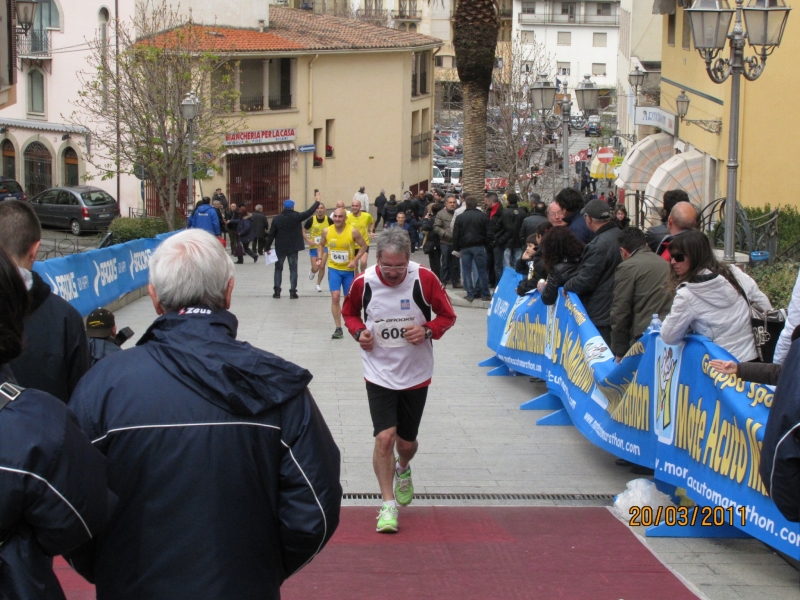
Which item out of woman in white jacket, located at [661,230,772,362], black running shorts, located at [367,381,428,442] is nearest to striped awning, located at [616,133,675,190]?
woman in white jacket, located at [661,230,772,362]

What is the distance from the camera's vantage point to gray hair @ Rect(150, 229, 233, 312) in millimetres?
3078

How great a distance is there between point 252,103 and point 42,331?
40.5m

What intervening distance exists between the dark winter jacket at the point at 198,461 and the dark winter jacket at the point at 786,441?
1362 mm

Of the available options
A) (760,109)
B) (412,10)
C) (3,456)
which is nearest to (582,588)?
(3,456)

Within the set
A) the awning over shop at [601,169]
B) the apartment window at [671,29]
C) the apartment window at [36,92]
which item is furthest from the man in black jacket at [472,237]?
the apartment window at [36,92]

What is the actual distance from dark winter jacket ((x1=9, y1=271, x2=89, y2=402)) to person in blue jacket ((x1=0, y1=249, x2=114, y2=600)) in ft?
5.50

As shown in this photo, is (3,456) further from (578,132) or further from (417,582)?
(578,132)

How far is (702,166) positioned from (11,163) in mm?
33687

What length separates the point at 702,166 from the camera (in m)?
23.8

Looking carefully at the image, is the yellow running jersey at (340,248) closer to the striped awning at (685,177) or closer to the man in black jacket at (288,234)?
the man in black jacket at (288,234)

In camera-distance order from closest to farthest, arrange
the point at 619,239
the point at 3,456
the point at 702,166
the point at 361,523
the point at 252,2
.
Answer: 1. the point at 3,456
2. the point at 361,523
3. the point at 619,239
4. the point at 702,166
5. the point at 252,2

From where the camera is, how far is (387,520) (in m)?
6.16

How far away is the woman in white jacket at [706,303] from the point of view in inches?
243

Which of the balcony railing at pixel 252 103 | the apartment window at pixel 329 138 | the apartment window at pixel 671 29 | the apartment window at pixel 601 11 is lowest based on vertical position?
the apartment window at pixel 329 138
